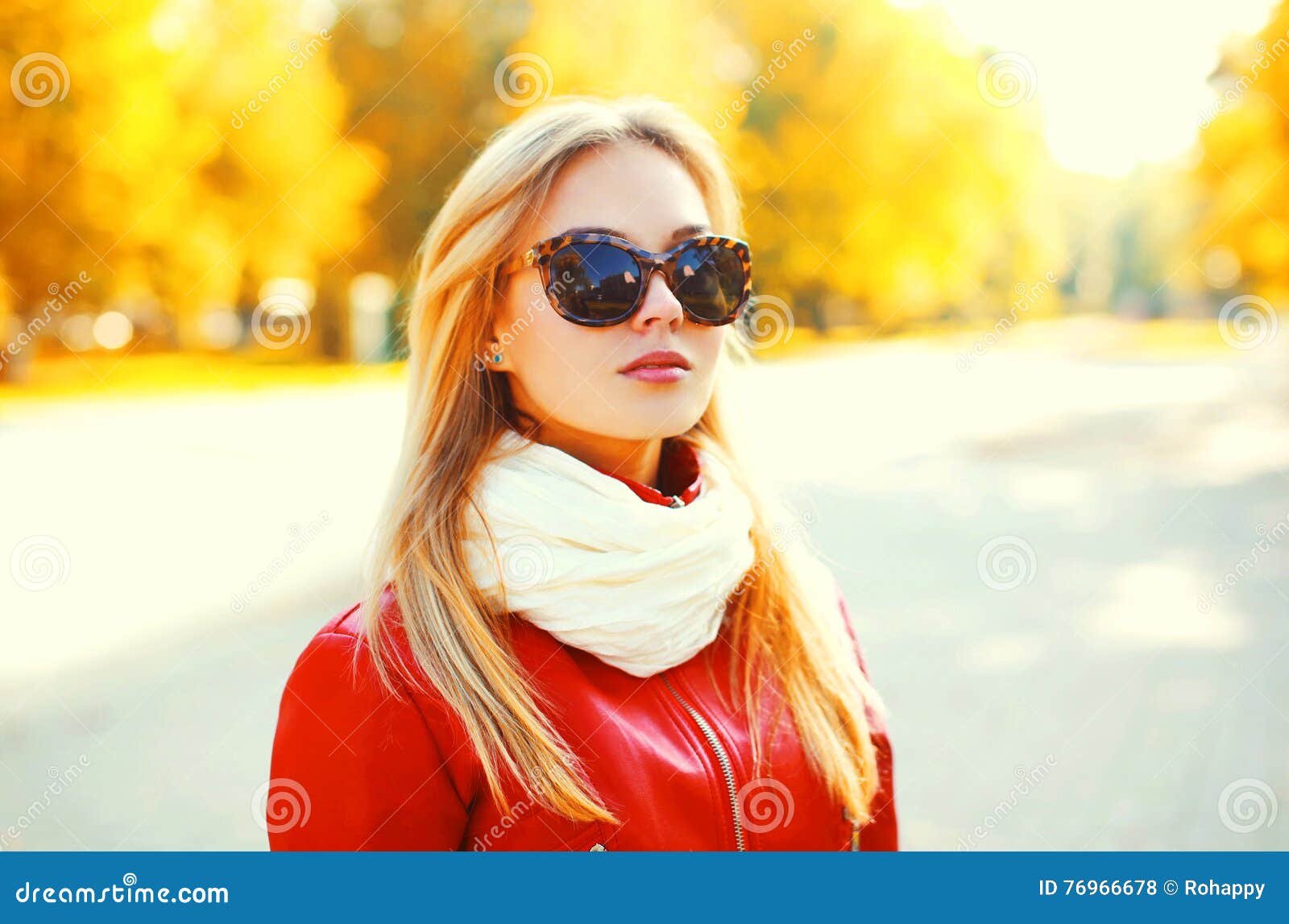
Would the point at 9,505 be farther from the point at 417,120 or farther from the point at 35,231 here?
the point at 417,120

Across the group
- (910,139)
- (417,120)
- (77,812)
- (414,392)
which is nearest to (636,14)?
(417,120)

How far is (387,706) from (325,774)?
→ 0.41ft

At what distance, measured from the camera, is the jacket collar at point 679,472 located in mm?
1854

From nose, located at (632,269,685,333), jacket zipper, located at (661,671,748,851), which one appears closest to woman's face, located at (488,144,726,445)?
nose, located at (632,269,685,333)

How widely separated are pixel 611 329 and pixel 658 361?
93 millimetres

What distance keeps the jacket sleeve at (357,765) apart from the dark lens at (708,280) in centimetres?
75

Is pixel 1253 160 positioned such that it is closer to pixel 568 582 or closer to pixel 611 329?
pixel 611 329

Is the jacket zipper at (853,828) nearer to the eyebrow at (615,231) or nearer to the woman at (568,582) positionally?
the woman at (568,582)

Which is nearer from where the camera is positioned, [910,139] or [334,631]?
[334,631]

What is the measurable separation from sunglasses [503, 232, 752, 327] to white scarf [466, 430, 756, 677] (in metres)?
0.24

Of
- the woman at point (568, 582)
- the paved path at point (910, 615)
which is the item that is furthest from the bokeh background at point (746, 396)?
the woman at point (568, 582)

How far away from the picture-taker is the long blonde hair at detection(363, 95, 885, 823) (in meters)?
1.51

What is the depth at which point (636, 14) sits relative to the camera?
1750 cm

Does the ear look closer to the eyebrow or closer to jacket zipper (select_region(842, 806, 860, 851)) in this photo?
the eyebrow
